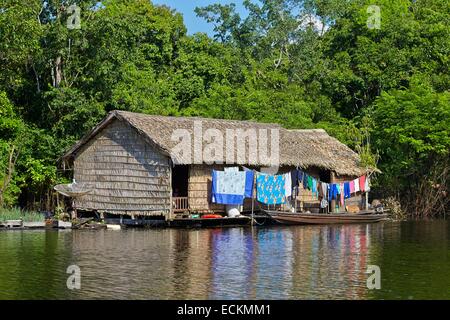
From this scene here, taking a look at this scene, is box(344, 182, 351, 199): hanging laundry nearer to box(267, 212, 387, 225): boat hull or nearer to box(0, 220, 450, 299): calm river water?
box(267, 212, 387, 225): boat hull

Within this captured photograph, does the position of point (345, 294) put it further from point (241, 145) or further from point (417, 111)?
point (417, 111)

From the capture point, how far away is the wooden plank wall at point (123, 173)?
83.7 feet

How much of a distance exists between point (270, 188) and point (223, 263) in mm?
10959

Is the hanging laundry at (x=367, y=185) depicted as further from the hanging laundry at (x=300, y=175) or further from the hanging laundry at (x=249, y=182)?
the hanging laundry at (x=249, y=182)

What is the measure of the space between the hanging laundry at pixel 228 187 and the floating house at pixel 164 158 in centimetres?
34

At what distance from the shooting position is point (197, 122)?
26.8 meters

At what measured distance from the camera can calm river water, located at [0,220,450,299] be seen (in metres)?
13.5

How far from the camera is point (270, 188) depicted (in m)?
27.5

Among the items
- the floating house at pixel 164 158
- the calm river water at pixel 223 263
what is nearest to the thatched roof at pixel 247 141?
the floating house at pixel 164 158

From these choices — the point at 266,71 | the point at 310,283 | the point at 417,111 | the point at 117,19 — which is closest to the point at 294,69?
the point at 266,71

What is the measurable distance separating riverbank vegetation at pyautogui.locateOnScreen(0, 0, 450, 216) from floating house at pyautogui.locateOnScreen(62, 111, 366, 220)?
2110 millimetres

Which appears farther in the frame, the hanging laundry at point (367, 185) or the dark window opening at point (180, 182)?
the hanging laundry at point (367, 185)

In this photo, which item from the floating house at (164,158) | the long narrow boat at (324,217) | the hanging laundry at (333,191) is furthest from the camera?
the hanging laundry at (333,191)

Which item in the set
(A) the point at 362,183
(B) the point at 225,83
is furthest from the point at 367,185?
(B) the point at 225,83
